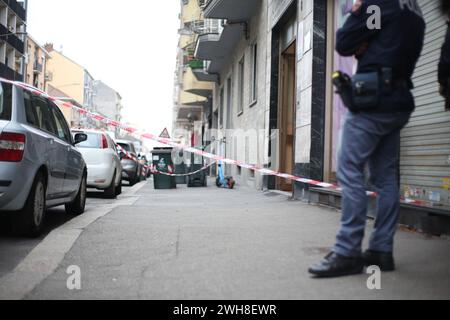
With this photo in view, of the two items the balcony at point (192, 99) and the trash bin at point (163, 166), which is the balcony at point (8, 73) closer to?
the balcony at point (192, 99)

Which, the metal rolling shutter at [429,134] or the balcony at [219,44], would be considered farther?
the balcony at [219,44]

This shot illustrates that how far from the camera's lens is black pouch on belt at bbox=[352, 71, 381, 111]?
3549 mm

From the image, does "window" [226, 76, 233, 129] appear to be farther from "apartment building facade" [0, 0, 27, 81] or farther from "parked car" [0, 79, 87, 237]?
"apartment building facade" [0, 0, 27, 81]

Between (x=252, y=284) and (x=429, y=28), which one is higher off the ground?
(x=429, y=28)

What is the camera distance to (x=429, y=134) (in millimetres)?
5969

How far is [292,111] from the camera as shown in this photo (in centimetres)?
1288

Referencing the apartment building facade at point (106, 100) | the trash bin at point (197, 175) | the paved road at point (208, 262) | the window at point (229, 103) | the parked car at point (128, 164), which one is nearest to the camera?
the paved road at point (208, 262)

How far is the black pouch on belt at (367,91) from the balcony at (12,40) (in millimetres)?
53272

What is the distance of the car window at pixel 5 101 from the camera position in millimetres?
5719

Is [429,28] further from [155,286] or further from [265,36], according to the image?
[265,36]

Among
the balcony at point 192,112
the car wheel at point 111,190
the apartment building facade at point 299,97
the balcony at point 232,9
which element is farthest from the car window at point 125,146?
the balcony at point 192,112

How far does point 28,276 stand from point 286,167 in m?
9.50

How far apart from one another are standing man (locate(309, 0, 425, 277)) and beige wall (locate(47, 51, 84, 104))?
89322mm

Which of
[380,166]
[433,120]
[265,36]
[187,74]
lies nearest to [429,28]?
[433,120]
